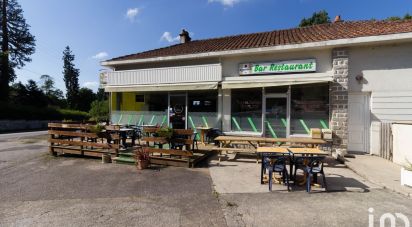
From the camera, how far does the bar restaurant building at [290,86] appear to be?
821 cm

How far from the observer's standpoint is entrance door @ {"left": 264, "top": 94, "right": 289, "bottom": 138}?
952 cm

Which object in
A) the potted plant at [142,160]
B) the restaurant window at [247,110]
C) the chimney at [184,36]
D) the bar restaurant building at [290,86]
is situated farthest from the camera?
the chimney at [184,36]

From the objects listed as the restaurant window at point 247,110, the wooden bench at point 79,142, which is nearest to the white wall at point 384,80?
the restaurant window at point 247,110

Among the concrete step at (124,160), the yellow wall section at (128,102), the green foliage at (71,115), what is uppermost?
the yellow wall section at (128,102)

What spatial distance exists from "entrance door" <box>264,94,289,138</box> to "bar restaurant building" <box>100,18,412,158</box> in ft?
0.13

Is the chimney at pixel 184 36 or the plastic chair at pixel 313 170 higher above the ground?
the chimney at pixel 184 36

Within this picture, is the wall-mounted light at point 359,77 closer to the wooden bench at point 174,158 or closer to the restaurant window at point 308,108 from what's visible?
the restaurant window at point 308,108

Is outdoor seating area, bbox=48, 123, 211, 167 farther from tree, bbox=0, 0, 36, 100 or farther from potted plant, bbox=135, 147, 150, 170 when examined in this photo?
tree, bbox=0, 0, 36, 100

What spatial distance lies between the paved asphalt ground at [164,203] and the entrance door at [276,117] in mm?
4580

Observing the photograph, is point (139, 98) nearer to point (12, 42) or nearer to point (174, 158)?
point (174, 158)

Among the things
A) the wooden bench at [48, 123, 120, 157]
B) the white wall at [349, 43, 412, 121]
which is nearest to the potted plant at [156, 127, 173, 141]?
the wooden bench at [48, 123, 120, 157]

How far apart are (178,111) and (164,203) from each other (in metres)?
7.38

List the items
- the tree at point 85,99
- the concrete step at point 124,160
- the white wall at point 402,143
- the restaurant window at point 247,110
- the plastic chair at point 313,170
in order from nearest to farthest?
the plastic chair at point 313,170 < the white wall at point 402,143 < the concrete step at point 124,160 < the restaurant window at point 247,110 < the tree at point 85,99

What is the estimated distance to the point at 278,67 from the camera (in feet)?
31.1
